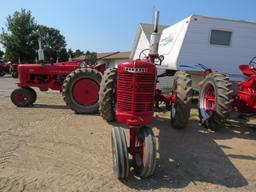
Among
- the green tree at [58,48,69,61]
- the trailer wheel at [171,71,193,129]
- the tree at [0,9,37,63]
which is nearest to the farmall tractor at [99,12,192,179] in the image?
the trailer wheel at [171,71,193,129]

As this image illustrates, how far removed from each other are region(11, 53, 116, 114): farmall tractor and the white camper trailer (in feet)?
8.67

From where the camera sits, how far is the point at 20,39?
34.5 m

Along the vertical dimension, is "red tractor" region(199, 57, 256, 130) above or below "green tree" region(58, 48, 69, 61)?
above

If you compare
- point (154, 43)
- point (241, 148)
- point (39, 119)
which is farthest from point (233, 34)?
point (39, 119)

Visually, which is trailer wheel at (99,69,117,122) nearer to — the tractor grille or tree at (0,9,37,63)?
the tractor grille

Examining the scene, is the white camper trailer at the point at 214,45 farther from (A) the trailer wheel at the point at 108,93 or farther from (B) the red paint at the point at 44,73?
(A) the trailer wheel at the point at 108,93

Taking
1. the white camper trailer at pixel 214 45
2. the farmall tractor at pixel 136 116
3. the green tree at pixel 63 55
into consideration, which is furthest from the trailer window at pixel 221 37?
the green tree at pixel 63 55

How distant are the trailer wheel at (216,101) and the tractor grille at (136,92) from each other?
218cm

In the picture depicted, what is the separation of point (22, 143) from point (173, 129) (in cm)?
309

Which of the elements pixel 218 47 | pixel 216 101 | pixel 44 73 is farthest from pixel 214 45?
pixel 44 73

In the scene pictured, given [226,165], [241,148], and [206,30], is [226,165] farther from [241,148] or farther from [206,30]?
[206,30]

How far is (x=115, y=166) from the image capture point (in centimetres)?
389

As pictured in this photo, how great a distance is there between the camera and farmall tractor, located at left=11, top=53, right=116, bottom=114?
8.02 m

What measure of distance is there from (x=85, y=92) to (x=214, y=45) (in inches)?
170
